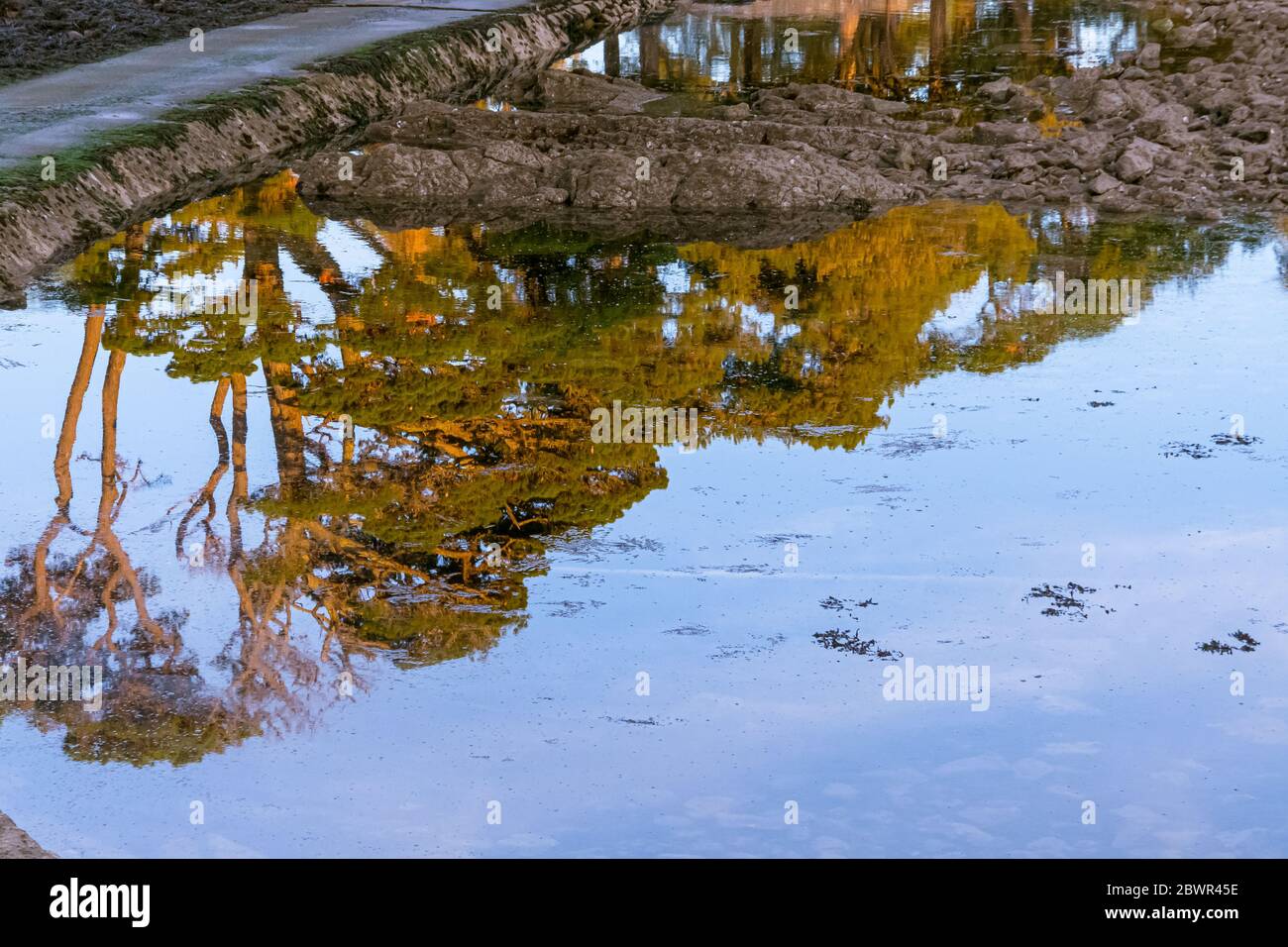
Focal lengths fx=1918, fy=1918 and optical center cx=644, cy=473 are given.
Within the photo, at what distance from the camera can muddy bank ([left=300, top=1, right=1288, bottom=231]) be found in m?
15.9

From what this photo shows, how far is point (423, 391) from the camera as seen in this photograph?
1066cm

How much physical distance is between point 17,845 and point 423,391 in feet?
16.5

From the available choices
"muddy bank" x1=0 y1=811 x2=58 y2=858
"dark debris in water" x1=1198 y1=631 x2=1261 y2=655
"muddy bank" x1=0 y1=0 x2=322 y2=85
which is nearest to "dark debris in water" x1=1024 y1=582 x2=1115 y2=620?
"dark debris in water" x1=1198 y1=631 x2=1261 y2=655

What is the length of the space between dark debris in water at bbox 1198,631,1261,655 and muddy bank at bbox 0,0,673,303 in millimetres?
8505

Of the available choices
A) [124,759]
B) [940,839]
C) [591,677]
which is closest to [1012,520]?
[591,677]

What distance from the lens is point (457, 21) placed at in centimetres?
2522

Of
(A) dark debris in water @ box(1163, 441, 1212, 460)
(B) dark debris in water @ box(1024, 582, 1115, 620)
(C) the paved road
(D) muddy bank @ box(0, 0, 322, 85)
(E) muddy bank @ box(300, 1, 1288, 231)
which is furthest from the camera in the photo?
(D) muddy bank @ box(0, 0, 322, 85)

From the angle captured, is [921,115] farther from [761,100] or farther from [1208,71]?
[1208,71]

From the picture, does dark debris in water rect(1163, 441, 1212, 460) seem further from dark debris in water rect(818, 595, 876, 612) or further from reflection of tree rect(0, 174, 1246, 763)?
dark debris in water rect(818, 595, 876, 612)

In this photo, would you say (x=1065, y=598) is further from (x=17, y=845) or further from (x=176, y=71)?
(x=176, y=71)

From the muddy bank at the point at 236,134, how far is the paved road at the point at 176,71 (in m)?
0.32

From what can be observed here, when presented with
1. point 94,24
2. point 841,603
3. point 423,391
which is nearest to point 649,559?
point 841,603

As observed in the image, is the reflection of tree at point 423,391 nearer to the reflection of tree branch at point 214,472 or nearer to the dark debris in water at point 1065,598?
the reflection of tree branch at point 214,472

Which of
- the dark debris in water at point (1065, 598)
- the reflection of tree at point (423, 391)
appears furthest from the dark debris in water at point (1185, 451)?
the dark debris in water at point (1065, 598)
